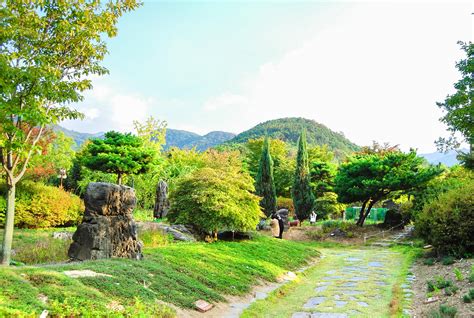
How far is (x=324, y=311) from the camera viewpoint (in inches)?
266

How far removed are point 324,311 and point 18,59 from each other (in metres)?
7.21

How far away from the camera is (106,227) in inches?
287

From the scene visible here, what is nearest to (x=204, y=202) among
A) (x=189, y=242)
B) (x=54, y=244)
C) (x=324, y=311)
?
(x=189, y=242)

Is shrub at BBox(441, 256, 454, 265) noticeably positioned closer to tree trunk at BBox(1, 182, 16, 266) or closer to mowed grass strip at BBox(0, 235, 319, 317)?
mowed grass strip at BBox(0, 235, 319, 317)

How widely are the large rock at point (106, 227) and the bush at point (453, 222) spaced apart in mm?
8206

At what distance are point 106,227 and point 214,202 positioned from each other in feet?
15.0

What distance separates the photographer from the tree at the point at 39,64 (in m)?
6.83

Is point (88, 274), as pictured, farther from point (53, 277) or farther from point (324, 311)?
point (324, 311)

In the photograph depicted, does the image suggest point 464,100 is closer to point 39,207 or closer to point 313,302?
point 313,302

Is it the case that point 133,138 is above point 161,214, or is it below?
above

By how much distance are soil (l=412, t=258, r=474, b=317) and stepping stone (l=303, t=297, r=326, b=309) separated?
164 cm

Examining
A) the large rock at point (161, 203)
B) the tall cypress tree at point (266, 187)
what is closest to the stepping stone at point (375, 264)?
the large rock at point (161, 203)

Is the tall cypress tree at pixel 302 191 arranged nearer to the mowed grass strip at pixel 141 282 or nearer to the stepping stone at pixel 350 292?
the mowed grass strip at pixel 141 282

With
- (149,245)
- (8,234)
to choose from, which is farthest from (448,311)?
(8,234)
